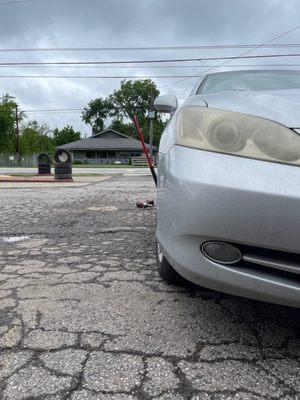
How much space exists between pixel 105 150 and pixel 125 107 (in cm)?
1630

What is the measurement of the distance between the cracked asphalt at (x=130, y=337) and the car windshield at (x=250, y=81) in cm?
146

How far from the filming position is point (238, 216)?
1.54 metres

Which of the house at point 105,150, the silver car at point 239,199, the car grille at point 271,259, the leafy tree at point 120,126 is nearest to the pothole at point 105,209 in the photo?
the silver car at point 239,199

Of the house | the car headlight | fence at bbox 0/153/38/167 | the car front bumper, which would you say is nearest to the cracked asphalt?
the car front bumper

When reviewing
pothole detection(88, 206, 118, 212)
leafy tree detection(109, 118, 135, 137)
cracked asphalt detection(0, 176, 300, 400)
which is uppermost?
leafy tree detection(109, 118, 135, 137)

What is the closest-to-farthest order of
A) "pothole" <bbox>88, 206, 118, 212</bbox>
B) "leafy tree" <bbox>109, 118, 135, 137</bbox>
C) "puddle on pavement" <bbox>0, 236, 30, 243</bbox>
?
1. "puddle on pavement" <bbox>0, 236, 30, 243</bbox>
2. "pothole" <bbox>88, 206, 118, 212</bbox>
3. "leafy tree" <bbox>109, 118, 135, 137</bbox>

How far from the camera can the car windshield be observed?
2865 mm

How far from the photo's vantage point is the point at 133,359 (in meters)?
1.73

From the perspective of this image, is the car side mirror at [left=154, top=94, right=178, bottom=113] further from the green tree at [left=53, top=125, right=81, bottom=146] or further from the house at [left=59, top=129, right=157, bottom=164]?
the green tree at [left=53, top=125, right=81, bottom=146]

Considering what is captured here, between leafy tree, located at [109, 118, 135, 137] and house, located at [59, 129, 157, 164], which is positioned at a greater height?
leafy tree, located at [109, 118, 135, 137]

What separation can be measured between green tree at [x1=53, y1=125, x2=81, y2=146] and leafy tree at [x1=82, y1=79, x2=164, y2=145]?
7.46 metres

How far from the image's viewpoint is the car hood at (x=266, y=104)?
175cm

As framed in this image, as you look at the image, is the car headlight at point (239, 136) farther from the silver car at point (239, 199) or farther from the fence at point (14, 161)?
the fence at point (14, 161)

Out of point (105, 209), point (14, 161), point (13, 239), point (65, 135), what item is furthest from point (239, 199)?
point (65, 135)
